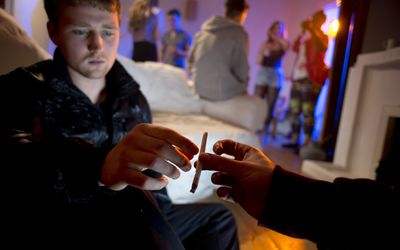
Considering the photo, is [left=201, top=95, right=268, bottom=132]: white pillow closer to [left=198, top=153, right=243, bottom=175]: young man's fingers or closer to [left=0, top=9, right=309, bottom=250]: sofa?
[left=0, top=9, right=309, bottom=250]: sofa

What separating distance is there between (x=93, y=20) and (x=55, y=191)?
0.33 meters

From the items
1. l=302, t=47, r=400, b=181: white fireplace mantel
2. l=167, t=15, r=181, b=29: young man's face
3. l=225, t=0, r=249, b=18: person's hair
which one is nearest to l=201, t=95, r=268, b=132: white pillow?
l=302, t=47, r=400, b=181: white fireplace mantel

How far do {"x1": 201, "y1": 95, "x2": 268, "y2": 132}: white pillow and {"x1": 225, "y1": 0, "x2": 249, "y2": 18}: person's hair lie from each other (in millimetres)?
465

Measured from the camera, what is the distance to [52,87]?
53 centimetres

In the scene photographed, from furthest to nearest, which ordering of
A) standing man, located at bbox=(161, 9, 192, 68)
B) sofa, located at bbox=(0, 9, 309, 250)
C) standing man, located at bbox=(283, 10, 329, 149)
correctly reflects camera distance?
standing man, located at bbox=(283, 10, 329, 149), standing man, located at bbox=(161, 9, 192, 68), sofa, located at bbox=(0, 9, 309, 250)

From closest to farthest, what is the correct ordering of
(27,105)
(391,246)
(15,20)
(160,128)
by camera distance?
(391,246) < (160,128) < (27,105) < (15,20)

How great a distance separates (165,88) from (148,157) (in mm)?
1273

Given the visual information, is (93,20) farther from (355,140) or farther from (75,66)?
(355,140)

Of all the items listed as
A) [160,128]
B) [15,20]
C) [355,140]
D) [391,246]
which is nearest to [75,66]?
[15,20]

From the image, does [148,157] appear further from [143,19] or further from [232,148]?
[143,19]

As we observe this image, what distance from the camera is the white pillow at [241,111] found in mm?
1437

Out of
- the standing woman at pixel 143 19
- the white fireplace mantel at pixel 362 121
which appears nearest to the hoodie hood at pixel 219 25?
the white fireplace mantel at pixel 362 121

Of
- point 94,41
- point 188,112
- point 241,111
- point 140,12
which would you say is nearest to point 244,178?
point 94,41

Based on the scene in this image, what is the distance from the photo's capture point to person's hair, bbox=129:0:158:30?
2.11 feet
